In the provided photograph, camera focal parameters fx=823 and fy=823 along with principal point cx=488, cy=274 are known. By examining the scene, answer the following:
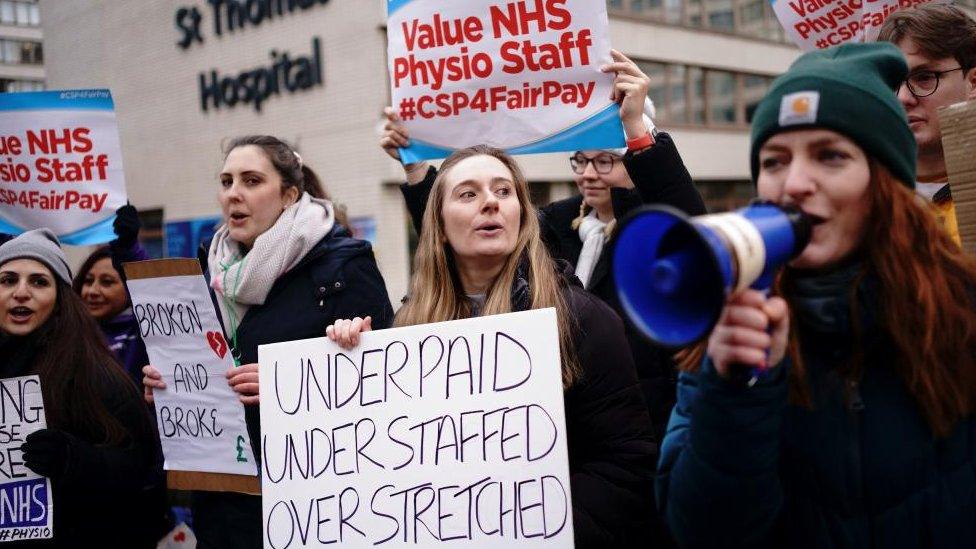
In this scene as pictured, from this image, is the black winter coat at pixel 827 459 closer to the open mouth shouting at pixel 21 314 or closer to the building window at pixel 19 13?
the open mouth shouting at pixel 21 314

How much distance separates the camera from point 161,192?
1864 centimetres

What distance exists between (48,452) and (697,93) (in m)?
19.7

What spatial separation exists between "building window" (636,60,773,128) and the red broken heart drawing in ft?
56.5

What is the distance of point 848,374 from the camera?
1483mm

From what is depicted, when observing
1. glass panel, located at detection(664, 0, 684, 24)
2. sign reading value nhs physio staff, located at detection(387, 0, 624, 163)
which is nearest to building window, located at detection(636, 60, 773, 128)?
glass panel, located at detection(664, 0, 684, 24)

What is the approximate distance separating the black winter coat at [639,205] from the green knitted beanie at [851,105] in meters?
0.57

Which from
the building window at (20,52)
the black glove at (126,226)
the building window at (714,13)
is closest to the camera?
the black glove at (126,226)

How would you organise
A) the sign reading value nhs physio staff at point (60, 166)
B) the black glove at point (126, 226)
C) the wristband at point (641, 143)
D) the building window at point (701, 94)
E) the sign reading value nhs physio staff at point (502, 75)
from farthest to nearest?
the building window at point (701, 94) → the sign reading value nhs physio staff at point (60, 166) → the black glove at point (126, 226) → the sign reading value nhs physio staff at point (502, 75) → the wristband at point (641, 143)

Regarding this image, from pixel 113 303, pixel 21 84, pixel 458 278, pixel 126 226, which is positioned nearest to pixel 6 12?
pixel 21 84

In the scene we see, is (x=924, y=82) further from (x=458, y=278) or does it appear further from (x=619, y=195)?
(x=458, y=278)

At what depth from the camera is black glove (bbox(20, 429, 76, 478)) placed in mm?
2929

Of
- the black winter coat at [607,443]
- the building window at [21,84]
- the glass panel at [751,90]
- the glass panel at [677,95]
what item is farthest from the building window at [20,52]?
the black winter coat at [607,443]

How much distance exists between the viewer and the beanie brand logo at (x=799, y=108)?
1443 millimetres

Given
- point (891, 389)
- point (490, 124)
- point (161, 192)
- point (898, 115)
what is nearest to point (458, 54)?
point (490, 124)
